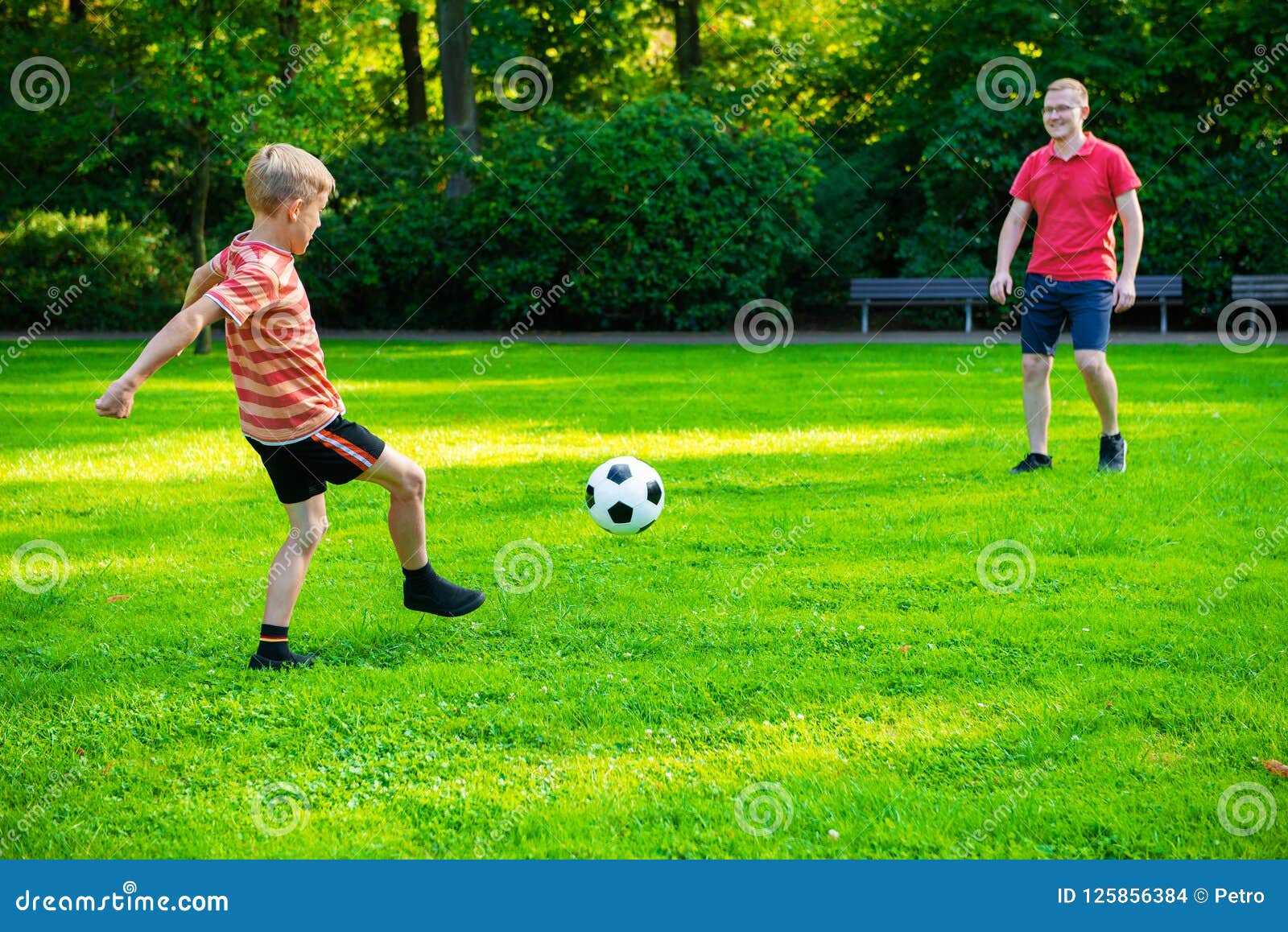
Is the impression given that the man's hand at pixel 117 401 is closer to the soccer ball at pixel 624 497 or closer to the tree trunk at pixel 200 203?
the soccer ball at pixel 624 497

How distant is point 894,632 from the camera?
14.8 feet

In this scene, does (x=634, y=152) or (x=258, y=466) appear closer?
(x=258, y=466)

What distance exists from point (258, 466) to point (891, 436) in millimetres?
4316

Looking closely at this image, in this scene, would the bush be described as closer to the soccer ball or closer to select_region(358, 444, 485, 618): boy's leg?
the soccer ball

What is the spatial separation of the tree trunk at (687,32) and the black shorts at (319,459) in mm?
21822

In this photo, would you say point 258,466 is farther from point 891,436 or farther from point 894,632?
point 894,632

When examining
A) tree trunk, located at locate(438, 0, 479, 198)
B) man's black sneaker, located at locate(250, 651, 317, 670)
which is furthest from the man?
tree trunk, located at locate(438, 0, 479, 198)

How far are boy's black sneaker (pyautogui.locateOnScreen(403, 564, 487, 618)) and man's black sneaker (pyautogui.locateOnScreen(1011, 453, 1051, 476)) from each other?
386 cm

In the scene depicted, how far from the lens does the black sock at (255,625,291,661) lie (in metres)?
4.29

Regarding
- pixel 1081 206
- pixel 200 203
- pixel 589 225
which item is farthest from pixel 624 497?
pixel 589 225

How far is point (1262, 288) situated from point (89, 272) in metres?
16.9

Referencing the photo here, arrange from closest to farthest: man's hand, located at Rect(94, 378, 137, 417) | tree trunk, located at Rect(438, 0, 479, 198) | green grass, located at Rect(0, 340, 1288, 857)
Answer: green grass, located at Rect(0, 340, 1288, 857) → man's hand, located at Rect(94, 378, 137, 417) → tree trunk, located at Rect(438, 0, 479, 198)

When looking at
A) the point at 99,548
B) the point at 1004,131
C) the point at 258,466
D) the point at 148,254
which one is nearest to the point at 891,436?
the point at 258,466

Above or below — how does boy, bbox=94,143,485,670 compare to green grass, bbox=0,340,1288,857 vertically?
above
